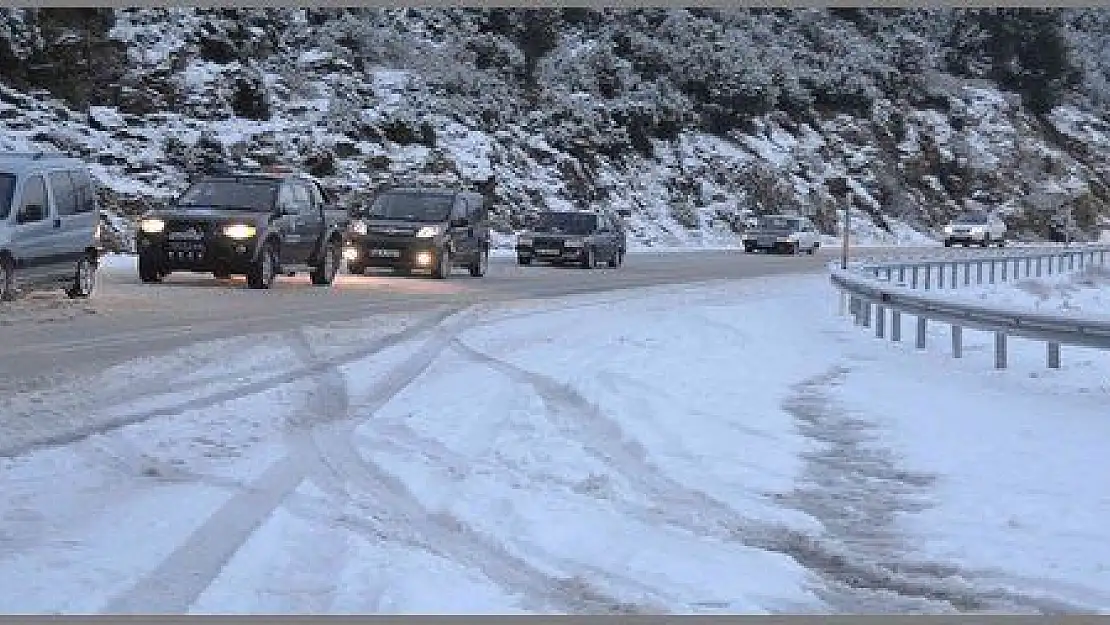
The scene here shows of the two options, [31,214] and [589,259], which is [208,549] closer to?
[31,214]

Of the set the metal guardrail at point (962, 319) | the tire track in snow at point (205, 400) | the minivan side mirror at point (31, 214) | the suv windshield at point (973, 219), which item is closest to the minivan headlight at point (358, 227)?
the metal guardrail at point (962, 319)

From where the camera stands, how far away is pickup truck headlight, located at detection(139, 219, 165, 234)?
21.9m

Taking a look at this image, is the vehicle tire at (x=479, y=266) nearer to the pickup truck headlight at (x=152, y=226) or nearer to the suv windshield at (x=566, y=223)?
the suv windshield at (x=566, y=223)

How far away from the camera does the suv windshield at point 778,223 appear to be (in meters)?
49.6

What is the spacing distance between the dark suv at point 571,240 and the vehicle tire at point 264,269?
42.9ft

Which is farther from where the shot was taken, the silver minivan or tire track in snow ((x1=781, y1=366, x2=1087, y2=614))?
the silver minivan

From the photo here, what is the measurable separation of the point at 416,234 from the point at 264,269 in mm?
5874

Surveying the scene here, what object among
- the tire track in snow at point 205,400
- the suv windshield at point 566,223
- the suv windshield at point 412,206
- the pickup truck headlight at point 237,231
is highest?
the suv windshield at point 412,206

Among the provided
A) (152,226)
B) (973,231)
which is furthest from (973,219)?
(152,226)

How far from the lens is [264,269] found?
22.1 metres

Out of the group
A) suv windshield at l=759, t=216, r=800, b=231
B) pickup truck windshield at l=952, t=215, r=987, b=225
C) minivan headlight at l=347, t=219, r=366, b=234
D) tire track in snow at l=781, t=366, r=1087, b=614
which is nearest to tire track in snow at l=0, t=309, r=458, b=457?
tire track in snow at l=781, t=366, r=1087, b=614

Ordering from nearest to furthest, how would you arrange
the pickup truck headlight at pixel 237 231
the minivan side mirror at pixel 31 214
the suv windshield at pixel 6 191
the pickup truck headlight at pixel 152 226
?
the suv windshield at pixel 6 191, the minivan side mirror at pixel 31 214, the pickup truck headlight at pixel 237 231, the pickup truck headlight at pixel 152 226

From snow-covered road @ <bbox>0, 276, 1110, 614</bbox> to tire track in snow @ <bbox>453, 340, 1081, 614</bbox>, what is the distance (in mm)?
20

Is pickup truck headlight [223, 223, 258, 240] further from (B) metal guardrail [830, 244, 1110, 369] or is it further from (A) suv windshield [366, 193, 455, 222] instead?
(B) metal guardrail [830, 244, 1110, 369]
